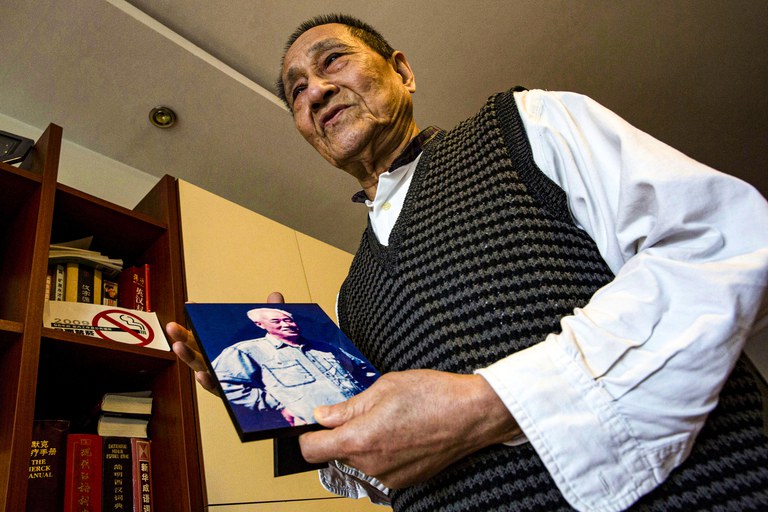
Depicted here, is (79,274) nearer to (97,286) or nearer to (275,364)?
(97,286)

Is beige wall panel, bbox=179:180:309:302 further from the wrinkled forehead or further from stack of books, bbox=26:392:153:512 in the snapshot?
the wrinkled forehead

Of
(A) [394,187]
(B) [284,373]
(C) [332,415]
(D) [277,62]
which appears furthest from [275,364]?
(D) [277,62]

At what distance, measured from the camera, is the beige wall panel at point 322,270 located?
182 centimetres

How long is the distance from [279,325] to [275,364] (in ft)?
0.38

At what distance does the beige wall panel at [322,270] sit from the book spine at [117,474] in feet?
2.57

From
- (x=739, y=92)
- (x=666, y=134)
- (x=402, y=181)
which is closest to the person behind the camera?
(x=402, y=181)

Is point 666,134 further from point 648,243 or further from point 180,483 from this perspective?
point 180,483

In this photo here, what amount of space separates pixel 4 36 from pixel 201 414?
1396 mm

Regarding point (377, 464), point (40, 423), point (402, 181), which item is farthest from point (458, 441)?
point (40, 423)

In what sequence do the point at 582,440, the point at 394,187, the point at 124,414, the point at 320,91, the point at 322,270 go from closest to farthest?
the point at 582,440, the point at 394,187, the point at 320,91, the point at 124,414, the point at 322,270

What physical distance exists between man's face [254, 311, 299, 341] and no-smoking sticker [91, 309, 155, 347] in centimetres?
59

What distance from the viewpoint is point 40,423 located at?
1.00m

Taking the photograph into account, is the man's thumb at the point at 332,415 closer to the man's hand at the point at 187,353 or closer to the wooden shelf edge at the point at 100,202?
the man's hand at the point at 187,353

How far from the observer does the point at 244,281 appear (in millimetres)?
1558
